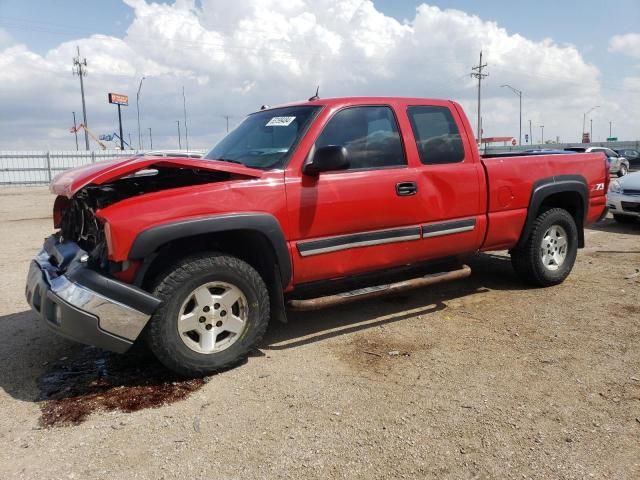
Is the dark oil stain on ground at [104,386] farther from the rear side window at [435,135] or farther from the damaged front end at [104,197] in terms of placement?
the rear side window at [435,135]

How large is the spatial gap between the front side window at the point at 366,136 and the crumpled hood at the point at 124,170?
72cm

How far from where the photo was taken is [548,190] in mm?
5266

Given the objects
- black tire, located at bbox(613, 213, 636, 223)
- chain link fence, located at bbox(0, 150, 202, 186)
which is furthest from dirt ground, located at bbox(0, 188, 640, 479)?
chain link fence, located at bbox(0, 150, 202, 186)

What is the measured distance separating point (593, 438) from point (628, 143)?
5177cm

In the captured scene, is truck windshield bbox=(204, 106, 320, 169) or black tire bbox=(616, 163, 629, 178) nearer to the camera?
truck windshield bbox=(204, 106, 320, 169)

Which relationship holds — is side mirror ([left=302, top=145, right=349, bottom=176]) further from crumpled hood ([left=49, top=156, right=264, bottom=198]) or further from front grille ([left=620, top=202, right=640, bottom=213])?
front grille ([left=620, top=202, right=640, bottom=213])

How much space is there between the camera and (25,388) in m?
3.48

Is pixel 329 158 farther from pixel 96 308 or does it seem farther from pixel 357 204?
pixel 96 308

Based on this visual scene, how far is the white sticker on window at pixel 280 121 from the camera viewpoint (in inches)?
165

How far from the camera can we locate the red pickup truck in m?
3.23

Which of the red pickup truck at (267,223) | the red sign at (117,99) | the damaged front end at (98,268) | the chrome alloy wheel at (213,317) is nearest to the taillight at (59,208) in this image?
the red pickup truck at (267,223)

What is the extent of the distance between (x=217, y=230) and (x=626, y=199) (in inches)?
351

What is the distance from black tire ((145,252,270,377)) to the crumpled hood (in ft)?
1.92

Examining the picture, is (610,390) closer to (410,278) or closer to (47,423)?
(410,278)
